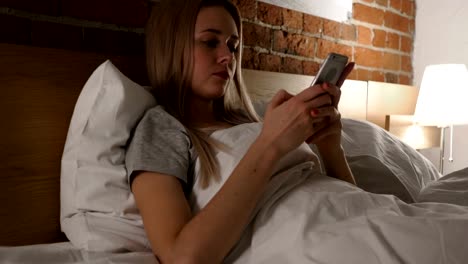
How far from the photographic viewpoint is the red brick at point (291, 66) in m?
1.71

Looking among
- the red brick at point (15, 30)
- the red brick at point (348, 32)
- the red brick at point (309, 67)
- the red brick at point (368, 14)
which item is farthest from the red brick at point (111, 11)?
the red brick at point (368, 14)

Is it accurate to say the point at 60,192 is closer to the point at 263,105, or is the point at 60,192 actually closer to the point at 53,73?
the point at 53,73

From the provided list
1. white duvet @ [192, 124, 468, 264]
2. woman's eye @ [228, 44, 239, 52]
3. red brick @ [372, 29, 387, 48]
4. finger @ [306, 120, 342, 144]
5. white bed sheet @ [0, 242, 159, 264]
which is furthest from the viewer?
red brick @ [372, 29, 387, 48]

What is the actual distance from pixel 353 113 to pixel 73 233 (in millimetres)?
1302

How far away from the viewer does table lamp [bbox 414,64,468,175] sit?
184cm

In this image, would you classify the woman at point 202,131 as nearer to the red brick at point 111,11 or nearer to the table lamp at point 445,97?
the red brick at point 111,11

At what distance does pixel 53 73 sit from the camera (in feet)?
3.10

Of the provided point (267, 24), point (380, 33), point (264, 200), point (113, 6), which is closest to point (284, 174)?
point (264, 200)

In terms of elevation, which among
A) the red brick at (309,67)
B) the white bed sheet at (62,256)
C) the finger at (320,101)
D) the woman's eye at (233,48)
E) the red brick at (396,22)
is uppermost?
the red brick at (396,22)

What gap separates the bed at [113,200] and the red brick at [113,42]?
9 cm

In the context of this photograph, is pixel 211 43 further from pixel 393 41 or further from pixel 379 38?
pixel 393 41

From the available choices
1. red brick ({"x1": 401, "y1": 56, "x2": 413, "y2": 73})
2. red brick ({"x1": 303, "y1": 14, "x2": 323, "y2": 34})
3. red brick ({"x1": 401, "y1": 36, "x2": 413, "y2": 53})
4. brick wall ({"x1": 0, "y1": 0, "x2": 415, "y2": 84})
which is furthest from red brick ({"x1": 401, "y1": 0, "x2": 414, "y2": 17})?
red brick ({"x1": 303, "y1": 14, "x2": 323, "y2": 34})

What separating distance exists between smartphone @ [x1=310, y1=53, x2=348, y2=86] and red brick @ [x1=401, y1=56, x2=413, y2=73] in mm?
1725

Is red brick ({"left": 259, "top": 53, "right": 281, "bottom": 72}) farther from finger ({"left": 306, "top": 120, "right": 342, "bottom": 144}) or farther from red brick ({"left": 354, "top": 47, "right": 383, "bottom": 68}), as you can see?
finger ({"left": 306, "top": 120, "right": 342, "bottom": 144})
